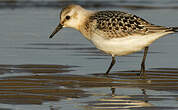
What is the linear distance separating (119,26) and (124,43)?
1.05 feet

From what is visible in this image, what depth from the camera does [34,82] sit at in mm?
8906

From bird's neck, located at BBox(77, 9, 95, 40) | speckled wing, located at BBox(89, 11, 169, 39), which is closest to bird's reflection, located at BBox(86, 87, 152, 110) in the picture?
speckled wing, located at BBox(89, 11, 169, 39)

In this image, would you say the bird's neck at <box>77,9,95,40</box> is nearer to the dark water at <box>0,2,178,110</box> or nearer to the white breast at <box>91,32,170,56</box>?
the white breast at <box>91,32,170,56</box>

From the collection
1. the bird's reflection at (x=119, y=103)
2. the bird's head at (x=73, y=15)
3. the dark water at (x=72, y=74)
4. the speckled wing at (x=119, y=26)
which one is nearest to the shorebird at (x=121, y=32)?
the speckled wing at (x=119, y=26)

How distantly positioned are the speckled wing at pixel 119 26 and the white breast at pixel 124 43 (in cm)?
7

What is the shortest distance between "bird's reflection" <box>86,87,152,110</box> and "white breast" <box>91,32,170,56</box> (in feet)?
5.70

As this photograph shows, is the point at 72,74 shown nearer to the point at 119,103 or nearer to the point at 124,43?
the point at 124,43

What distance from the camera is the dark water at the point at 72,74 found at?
24.8 ft

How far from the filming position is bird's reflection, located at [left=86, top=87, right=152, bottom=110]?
729 cm

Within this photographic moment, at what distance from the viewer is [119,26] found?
980cm

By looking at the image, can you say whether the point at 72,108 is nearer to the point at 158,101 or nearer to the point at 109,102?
the point at 109,102

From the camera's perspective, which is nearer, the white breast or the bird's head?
the white breast

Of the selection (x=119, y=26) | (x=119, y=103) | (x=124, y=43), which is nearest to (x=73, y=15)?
(x=119, y=26)

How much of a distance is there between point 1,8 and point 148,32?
892cm
